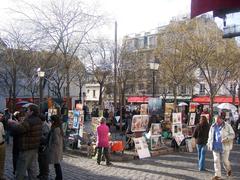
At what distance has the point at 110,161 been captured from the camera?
13.8m

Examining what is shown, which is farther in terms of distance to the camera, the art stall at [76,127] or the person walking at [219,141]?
the art stall at [76,127]

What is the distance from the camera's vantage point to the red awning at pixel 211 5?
264 cm

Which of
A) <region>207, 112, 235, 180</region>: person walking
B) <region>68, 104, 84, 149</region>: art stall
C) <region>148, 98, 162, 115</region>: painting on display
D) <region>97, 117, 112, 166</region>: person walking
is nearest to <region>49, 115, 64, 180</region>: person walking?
<region>97, 117, 112, 166</region>: person walking

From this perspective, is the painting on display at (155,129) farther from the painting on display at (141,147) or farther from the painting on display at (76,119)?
the painting on display at (76,119)

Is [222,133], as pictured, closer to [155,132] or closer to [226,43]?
[155,132]

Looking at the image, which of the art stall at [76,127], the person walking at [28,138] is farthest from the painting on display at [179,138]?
the person walking at [28,138]

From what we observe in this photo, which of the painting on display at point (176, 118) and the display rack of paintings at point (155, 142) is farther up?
the painting on display at point (176, 118)

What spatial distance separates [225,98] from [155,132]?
4425 centimetres

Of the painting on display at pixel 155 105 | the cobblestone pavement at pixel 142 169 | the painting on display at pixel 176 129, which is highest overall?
the painting on display at pixel 155 105

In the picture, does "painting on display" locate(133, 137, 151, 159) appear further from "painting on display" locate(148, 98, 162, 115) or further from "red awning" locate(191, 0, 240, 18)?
"red awning" locate(191, 0, 240, 18)

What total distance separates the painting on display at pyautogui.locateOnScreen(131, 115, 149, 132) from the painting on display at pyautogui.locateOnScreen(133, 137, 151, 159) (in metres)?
0.69

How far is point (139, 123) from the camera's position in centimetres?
1573

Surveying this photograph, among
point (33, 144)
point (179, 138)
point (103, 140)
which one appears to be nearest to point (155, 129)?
point (179, 138)

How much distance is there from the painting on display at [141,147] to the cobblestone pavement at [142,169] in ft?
0.91
